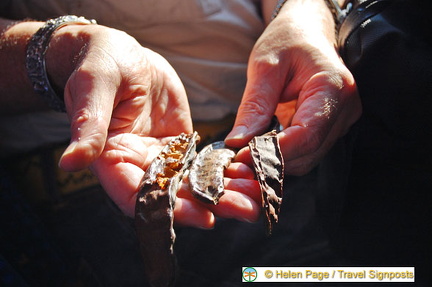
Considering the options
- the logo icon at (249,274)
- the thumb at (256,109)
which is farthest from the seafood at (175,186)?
the logo icon at (249,274)

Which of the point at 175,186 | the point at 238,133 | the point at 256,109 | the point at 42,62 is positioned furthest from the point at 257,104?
the point at 42,62

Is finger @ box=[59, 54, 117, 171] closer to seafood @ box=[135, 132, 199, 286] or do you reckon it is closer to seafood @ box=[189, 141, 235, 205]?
seafood @ box=[135, 132, 199, 286]

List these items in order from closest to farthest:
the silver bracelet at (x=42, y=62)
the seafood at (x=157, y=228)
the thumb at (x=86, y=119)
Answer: the thumb at (x=86, y=119), the seafood at (x=157, y=228), the silver bracelet at (x=42, y=62)

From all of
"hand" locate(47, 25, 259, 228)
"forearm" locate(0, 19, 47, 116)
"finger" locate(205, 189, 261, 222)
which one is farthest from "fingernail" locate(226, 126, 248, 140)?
"forearm" locate(0, 19, 47, 116)

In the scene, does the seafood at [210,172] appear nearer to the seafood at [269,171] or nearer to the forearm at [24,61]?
the seafood at [269,171]

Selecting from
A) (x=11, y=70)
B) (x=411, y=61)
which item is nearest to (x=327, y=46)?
(x=411, y=61)

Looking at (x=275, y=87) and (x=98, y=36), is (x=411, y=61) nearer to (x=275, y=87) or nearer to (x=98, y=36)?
(x=275, y=87)

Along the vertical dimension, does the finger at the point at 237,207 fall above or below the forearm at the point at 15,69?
below
